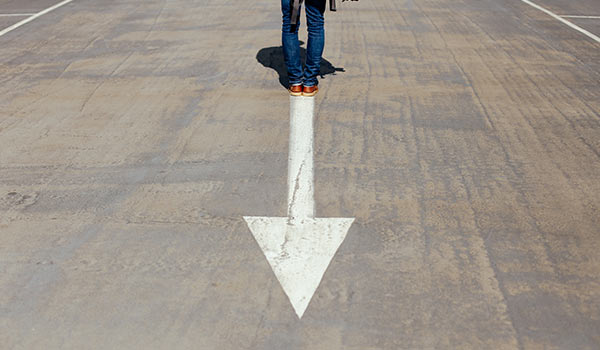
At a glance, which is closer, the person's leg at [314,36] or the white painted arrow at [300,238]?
the white painted arrow at [300,238]

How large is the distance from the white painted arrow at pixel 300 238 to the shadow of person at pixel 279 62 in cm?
263

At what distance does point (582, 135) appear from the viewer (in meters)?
5.64

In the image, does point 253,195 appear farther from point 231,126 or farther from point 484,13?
point 484,13

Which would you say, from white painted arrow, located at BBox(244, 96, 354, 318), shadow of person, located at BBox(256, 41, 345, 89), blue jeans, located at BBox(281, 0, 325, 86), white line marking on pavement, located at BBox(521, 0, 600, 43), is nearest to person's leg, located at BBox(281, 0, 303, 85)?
blue jeans, located at BBox(281, 0, 325, 86)

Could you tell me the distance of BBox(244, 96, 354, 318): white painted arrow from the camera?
3.56 meters

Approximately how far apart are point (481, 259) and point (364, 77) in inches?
153

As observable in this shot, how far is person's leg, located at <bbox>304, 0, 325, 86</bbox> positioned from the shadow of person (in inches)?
15.6

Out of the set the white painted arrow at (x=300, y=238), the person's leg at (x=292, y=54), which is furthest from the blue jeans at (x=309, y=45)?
the white painted arrow at (x=300, y=238)

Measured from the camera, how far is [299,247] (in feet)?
12.8

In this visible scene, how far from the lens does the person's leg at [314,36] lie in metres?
6.52

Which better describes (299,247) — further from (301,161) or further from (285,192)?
(301,161)

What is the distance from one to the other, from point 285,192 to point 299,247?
2.51ft

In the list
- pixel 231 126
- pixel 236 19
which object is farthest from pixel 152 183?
pixel 236 19

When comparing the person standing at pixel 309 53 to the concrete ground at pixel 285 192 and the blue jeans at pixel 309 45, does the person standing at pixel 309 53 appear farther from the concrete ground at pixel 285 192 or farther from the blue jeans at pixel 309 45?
the concrete ground at pixel 285 192
